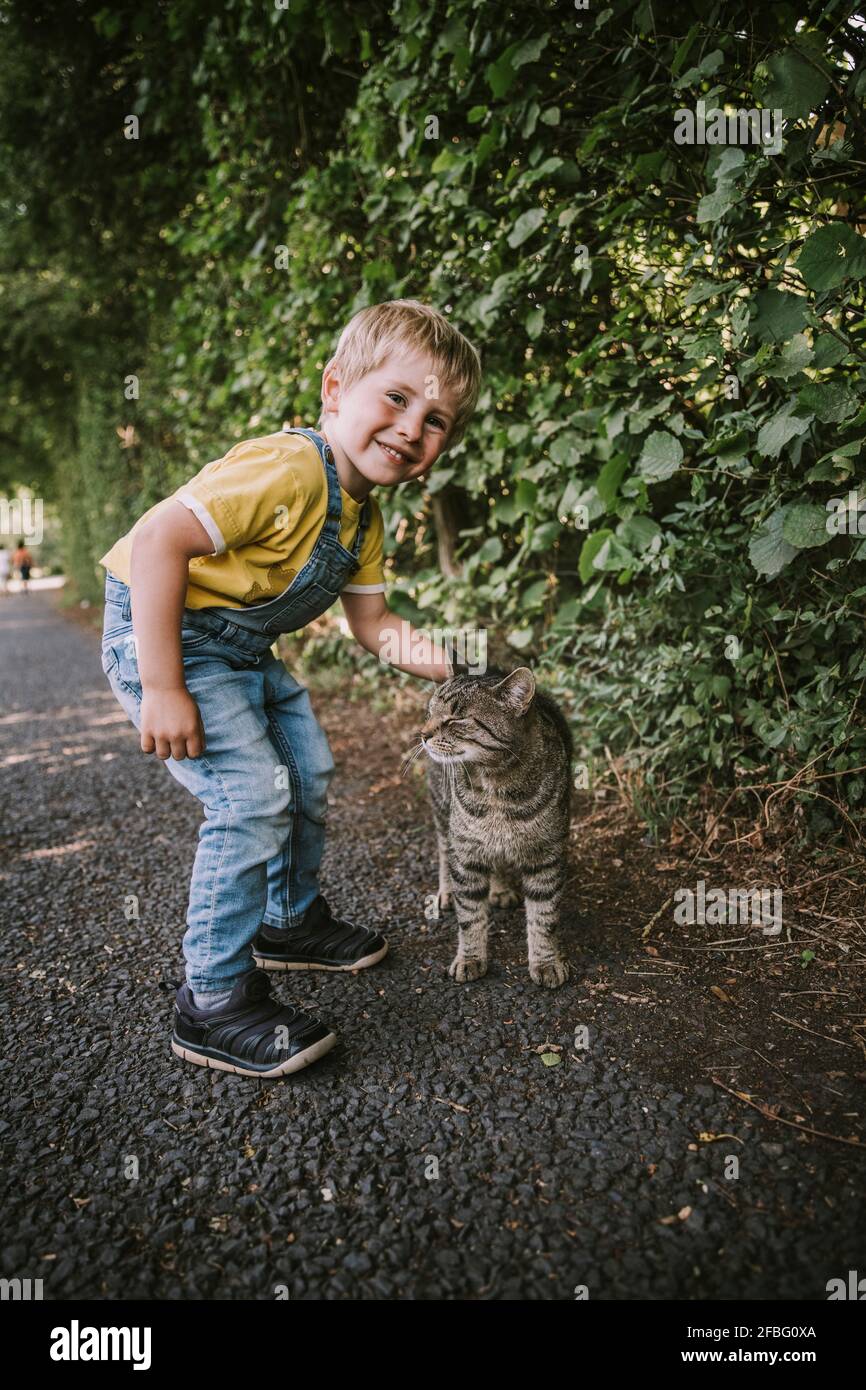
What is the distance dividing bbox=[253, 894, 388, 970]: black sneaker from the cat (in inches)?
11.2

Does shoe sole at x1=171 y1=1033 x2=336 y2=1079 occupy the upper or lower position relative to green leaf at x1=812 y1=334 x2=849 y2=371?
lower

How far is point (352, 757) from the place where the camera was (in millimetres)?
4648

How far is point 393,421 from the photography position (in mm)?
2121

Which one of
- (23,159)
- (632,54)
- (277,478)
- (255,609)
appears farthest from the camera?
(23,159)

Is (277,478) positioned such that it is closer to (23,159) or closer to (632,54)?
(632,54)

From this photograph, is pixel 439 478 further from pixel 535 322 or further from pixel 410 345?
pixel 410 345

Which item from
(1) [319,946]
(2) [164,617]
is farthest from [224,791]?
(1) [319,946]

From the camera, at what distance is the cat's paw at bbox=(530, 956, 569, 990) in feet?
7.57

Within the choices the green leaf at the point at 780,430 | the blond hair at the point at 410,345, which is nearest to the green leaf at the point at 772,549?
the green leaf at the point at 780,430

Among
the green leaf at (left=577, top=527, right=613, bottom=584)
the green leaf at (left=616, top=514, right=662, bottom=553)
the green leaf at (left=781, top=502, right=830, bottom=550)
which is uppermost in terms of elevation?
the green leaf at (left=781, top=502, right=830, bottom=550)

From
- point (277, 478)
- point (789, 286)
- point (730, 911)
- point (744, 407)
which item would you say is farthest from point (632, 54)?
point (730, 911)

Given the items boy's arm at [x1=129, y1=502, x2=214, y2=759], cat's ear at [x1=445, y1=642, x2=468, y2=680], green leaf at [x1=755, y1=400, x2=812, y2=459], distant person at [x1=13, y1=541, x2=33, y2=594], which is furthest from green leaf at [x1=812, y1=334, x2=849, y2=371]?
distant person at [x1=13, y1=541, x2=33, y2=594]

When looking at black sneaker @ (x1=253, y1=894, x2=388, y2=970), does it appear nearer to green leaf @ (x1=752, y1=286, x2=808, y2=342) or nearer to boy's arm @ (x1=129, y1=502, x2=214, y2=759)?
boy's arm @ (x1=129, y1=502, x2=214, y2=759)

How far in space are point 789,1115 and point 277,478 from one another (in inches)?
76.2
